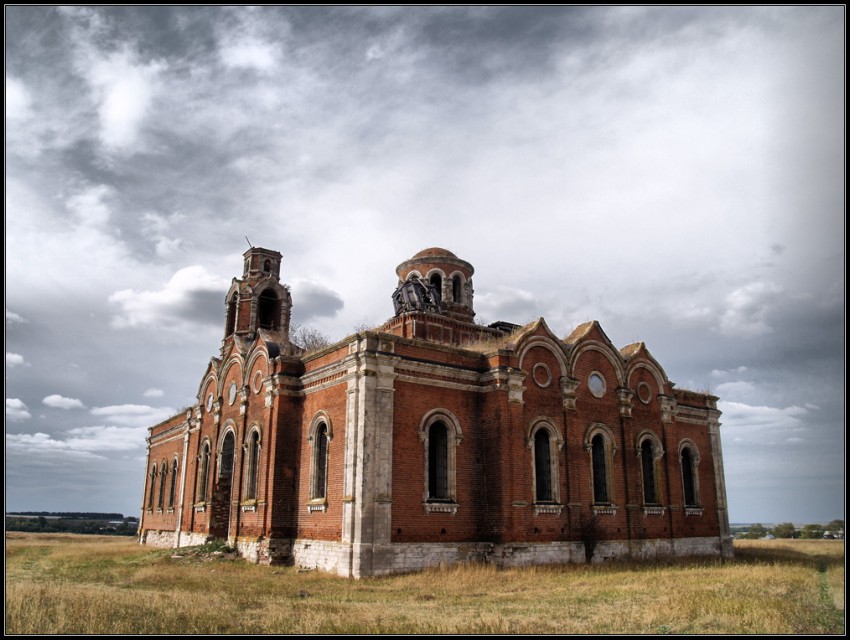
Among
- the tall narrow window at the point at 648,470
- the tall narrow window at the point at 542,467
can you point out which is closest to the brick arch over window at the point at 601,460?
the tall narrow window at the point at 542,467

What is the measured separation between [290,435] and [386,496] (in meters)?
5.29

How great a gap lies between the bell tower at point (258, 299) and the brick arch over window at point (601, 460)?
14.5 metres

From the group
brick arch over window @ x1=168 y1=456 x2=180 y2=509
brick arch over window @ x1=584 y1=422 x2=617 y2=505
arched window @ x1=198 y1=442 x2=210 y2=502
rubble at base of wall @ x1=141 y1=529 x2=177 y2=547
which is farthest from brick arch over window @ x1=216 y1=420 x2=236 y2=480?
brick arch over window @ x1=584 y1=422 x2=617 y2=505

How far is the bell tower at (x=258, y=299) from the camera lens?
102 feet

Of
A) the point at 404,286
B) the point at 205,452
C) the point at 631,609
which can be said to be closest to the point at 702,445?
the point at 404,286

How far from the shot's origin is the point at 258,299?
31.4 metres

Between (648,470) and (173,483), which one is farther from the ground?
(648,470)

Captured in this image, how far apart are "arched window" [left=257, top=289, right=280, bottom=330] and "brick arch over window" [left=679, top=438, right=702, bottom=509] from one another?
1948 centimetres

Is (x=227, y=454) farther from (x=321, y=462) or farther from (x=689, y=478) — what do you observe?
(x=689, y=478)

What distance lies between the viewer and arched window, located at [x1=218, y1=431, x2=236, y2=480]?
28052 mm

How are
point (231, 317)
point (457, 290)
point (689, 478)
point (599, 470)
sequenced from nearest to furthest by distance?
point (599, 470) → point (689, 478) → point (457, 290) → point (231, 317)

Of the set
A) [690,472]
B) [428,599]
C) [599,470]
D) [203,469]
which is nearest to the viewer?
[428,599]

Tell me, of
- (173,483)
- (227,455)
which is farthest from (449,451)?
(173,483)

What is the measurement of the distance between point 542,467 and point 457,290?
10404 millimetres
